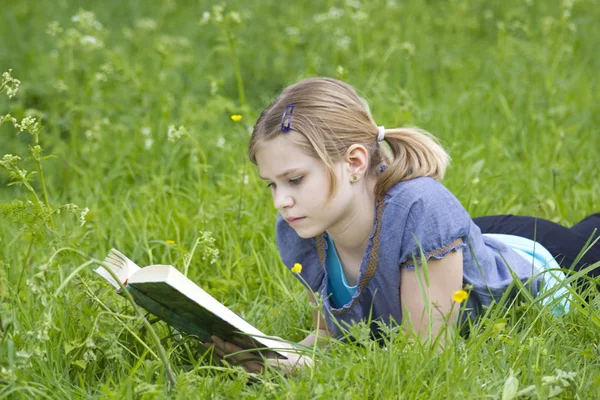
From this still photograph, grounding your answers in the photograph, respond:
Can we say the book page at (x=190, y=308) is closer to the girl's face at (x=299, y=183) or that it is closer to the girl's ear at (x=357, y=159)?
the girl's face at (x=299, y=183)

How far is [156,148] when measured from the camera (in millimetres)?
4129

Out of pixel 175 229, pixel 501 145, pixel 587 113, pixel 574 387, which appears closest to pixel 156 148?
pixel 175 229

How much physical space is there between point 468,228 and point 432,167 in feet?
0.68

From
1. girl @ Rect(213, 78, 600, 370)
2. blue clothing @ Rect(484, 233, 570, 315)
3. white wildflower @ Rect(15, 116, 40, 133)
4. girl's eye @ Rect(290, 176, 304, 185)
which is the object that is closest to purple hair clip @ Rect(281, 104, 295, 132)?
girl @ Rect(213, 78, 600, 370)

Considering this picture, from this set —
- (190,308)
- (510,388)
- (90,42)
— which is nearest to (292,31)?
(90,42)

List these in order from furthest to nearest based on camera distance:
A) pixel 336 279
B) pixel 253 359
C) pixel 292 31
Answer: pixel 292 31 < pixel 336 279 < pixel 253 359

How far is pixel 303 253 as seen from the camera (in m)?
2.64

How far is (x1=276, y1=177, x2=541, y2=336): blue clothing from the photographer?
91.4 inches

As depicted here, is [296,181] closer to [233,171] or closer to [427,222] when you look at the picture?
[427,222]

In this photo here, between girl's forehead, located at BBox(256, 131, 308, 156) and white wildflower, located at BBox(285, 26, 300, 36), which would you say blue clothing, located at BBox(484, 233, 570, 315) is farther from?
white wildflower, located at BBox(285, 26, 300, 36)

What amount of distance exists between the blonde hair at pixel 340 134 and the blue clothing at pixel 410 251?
0.07m

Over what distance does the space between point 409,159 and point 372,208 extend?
0.17 metres

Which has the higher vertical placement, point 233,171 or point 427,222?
point 427,222

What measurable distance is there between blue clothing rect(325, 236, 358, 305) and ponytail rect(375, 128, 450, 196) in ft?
0.87
